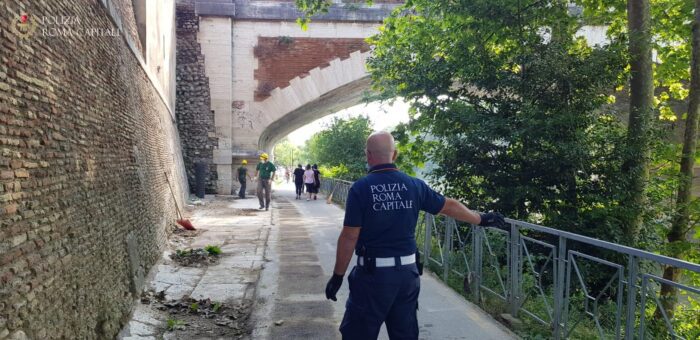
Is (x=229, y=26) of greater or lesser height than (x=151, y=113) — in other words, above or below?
above

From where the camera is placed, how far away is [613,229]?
267 inches

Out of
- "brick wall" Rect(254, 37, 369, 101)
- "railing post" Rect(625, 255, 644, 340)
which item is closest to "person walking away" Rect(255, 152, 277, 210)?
"brick wall" Rect(254, 37, 369, 101)

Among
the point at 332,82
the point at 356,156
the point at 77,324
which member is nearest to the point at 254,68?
the point at 332,82

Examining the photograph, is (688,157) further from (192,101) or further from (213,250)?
(192,101)

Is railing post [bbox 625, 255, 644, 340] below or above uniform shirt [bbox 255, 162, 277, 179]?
below

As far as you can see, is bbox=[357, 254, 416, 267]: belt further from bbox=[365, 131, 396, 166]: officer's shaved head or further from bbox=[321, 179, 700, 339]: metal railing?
bbox=[321, 179, 700, 339]: metal railing

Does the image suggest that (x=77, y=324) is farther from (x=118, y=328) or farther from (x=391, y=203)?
(x=391, y=203)

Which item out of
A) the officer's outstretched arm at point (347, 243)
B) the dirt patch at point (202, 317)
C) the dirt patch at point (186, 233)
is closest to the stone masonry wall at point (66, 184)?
the dirt patch at point (202, 317)

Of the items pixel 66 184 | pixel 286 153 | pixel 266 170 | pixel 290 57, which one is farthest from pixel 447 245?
pixel 286 153

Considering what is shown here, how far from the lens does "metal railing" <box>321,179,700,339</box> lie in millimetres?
3316

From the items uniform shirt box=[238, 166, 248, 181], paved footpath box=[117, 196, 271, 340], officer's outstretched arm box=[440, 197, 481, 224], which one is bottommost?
paved footpath box=[117, 196, 271, 340]

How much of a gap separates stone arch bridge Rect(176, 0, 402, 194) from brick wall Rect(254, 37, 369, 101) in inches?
1.4

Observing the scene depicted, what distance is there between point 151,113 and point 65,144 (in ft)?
19.7

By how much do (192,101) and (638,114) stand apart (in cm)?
1372
